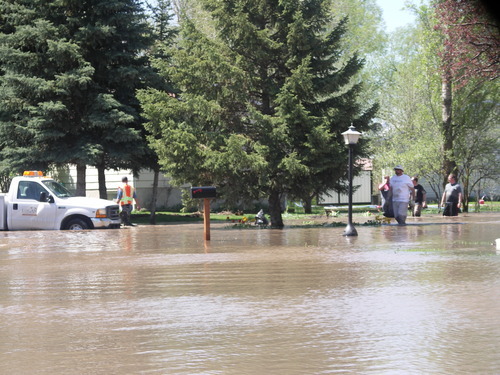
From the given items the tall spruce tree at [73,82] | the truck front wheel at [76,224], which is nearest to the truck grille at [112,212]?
the truck front wheel at [76,224]

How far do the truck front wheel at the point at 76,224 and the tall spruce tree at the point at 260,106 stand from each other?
3.04m

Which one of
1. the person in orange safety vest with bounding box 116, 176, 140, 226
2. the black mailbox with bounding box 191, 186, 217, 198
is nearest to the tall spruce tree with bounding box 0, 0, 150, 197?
the person in orange safety vest with bounding box 116, 176, 140, 226

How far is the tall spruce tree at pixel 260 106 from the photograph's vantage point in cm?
2481

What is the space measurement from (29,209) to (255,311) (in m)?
17.4

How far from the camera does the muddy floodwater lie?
680cm

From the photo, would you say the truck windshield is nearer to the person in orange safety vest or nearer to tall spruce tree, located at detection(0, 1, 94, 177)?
the person in orange safety vest

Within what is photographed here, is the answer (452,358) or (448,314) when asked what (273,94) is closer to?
(448,314)

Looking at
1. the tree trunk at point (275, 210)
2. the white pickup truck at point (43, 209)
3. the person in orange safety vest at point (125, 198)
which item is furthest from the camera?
the person in orange safety vest at point (125, 198)

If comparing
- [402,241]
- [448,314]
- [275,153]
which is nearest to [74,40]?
[275,153]

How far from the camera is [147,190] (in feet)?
139

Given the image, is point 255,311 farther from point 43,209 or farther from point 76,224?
point 43,209

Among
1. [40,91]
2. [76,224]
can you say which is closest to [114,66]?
[40,91]

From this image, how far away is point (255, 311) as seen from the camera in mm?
9141

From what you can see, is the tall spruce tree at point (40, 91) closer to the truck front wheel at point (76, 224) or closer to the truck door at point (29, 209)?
the truck door at point (29, 209)
